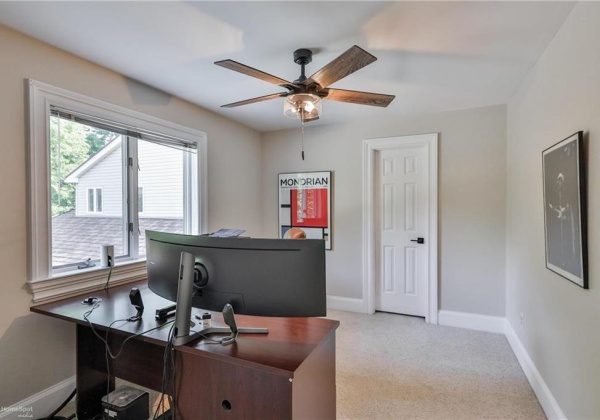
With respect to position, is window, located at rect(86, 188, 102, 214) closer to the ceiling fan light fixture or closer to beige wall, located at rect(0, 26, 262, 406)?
beige wall, located at rect(0, 26, 262, 406)

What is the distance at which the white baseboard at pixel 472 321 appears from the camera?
10.9 feet

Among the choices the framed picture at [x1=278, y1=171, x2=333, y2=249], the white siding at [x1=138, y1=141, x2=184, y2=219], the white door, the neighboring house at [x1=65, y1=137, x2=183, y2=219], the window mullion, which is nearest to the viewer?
the neighboring house at [x1=65, y1=137, x2=183, y2=219]

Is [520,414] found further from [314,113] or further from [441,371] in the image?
[314,113]

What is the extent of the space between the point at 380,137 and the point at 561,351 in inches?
105

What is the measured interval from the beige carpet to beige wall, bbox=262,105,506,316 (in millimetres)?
508

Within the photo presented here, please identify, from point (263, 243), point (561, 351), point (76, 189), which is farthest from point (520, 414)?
point (76, 189)

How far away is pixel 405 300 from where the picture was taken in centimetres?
385

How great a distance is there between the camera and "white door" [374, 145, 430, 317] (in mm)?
3717

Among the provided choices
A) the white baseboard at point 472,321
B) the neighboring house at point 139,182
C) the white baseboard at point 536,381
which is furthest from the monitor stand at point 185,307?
the white baseboard at point 472,321

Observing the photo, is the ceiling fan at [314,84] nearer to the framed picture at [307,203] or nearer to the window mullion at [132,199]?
the window mullion at [132,199]

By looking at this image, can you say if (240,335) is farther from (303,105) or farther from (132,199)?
(132,199)

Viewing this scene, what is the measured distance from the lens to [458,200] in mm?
3486

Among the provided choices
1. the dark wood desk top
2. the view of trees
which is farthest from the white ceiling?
the dark wood desk top

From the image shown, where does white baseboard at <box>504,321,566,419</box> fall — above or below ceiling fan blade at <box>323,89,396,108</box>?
below
